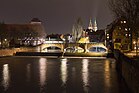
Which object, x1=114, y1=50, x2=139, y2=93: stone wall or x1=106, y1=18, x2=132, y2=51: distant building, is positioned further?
x1=106, y1=18, x2=132, y2=51: distant building

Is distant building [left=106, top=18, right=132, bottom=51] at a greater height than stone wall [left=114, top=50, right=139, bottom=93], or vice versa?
distant building [left=106, top=18, right=132, bottom=51]

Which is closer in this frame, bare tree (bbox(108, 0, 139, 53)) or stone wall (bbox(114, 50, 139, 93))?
stone wall (bbox(114, 50, 139, 93))

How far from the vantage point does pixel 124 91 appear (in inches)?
946

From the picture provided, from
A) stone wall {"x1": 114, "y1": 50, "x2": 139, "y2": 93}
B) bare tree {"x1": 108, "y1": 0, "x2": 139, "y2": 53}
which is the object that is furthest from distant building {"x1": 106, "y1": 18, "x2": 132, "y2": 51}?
stone wall {"x1": 114, "y1": 50, "x2": 139, "y2": 93}

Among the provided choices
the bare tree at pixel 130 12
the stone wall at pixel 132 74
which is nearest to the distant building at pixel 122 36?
the bare tree at pixel 130 12

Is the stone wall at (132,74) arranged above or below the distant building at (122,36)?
below

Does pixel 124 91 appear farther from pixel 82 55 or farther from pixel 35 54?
pixel 35 54

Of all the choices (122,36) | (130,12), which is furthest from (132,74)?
(122,36)

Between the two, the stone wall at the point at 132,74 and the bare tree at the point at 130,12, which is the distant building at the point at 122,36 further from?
the stone wall at the point at 132,74

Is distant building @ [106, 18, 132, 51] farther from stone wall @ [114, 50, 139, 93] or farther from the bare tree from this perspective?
stone wall @ [114, 50, 139, 93]

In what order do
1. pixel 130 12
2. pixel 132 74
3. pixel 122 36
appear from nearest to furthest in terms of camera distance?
1. pixel 132 74
2. pixel 130 12
3. pixel 122 36

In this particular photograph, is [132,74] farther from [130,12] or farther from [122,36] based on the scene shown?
[122,36]

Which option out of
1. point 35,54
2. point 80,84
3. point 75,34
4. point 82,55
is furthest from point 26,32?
point 80,84

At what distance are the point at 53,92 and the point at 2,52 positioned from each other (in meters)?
55.6
